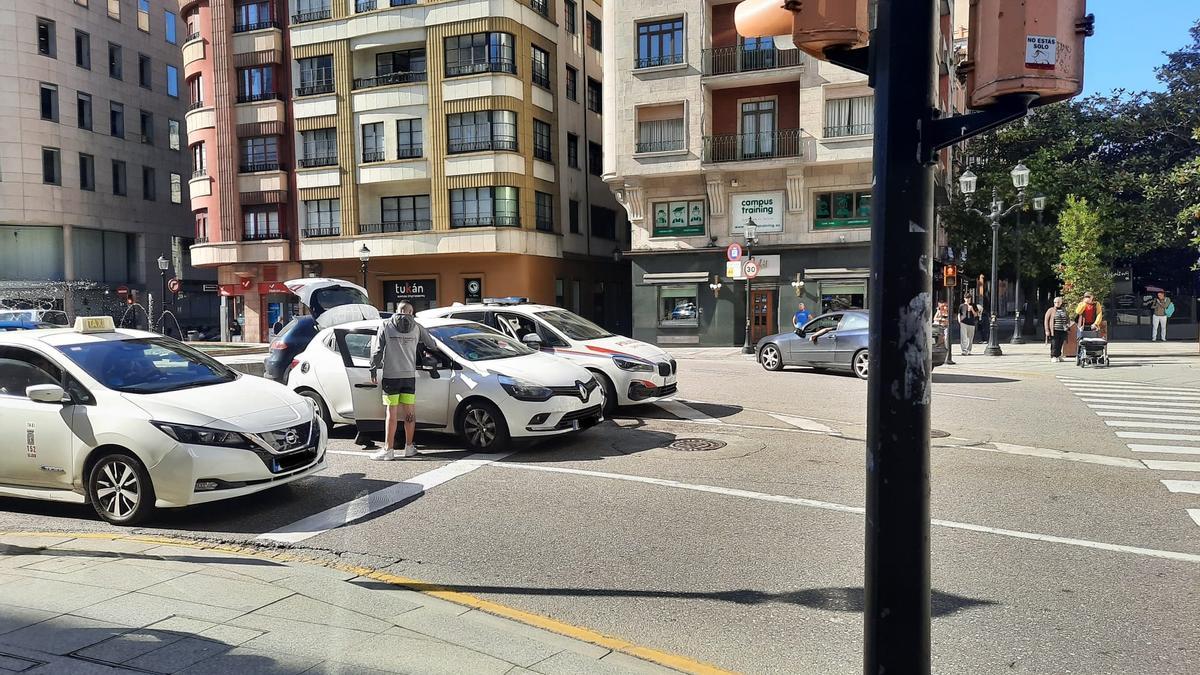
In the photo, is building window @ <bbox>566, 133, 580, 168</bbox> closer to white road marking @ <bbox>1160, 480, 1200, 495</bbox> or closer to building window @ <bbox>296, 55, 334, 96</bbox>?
building window @ <bbox>296, 55, 334, 96</bbox>

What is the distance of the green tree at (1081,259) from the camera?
29.9 m

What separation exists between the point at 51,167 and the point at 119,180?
14.0 ft

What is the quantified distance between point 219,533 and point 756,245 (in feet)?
90.4

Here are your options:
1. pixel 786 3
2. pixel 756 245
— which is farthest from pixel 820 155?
pixel 786 3

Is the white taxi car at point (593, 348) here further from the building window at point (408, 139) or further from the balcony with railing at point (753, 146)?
the building window at point (408, 139)

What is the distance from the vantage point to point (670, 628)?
15.1 ft

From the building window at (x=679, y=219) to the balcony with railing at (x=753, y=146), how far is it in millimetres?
2097

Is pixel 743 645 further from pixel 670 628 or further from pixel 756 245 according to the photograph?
pixel 756 245

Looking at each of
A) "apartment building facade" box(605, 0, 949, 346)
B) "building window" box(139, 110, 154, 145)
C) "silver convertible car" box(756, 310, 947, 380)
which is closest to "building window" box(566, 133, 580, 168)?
"apartment building facade" box(605, 0, 949, 346)

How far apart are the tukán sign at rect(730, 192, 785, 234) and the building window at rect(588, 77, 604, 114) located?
12.6 metres

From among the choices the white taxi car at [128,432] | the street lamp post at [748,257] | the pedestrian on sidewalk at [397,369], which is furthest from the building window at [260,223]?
the white taxi car at [128,432]

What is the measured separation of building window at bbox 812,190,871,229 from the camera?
30844 mm

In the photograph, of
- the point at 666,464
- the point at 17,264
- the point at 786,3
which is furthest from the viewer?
the point at 17,264

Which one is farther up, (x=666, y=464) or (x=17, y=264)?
(x=17, y=264)
